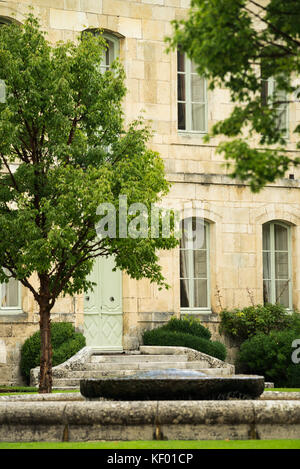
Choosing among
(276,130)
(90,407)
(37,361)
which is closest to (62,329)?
(37,361)

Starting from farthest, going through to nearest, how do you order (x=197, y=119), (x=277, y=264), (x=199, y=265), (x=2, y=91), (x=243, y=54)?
(x=277, y=264) → (x=197, y=119) → (x=199, y=265) → (x=2, y=91) → (x=243, y=54)

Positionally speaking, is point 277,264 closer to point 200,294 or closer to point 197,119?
point 200,294

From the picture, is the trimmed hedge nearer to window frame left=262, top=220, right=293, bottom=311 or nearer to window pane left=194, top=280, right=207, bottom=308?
window pane left=194, top=280, right=207, bottom=308

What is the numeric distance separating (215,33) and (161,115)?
12124mm

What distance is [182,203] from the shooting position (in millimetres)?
19531

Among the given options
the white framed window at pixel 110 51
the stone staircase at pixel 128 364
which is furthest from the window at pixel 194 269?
the white framed window at pixel 110 51

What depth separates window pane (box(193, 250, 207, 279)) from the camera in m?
19.9

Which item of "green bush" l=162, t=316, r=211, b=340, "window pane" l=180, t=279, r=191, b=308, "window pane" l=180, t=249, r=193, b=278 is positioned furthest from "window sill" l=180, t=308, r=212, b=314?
"window pane" l=180, t=249, r=193, b=278

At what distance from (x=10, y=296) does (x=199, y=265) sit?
449 cm

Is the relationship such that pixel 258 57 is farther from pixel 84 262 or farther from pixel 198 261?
pixel 198 261

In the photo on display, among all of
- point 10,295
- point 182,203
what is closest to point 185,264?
point 182,203

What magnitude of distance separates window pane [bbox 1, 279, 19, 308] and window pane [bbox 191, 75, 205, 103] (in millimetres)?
6137

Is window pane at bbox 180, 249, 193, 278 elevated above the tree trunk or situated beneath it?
elevated above

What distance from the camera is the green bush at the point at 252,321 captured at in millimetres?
19203
